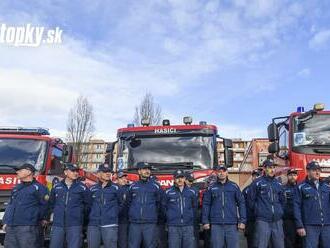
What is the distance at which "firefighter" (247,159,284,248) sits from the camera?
652 cm

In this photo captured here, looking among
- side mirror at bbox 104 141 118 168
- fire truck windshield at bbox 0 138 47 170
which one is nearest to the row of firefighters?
side mirror at bbox 104 141 118 168

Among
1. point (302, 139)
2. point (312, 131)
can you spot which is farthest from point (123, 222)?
point (312, 131)

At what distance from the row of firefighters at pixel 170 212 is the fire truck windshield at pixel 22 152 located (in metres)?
1.91

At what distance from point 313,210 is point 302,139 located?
1583mm

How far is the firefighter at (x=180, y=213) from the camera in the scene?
6562 mm

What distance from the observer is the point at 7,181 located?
8266 mm

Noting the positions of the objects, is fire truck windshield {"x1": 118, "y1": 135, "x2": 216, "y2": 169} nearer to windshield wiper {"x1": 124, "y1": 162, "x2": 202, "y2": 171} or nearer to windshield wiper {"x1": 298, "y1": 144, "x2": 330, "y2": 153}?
windshield wiper {"x1": 124, "y1": 162, "x2": 202, "y2": 171}

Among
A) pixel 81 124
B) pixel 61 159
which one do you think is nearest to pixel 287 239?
pixel 61 159

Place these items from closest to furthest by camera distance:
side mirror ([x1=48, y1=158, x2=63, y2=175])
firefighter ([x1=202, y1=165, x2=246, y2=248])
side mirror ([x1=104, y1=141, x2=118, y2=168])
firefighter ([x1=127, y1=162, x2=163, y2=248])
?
firefighter ([x1=202, y1=165, x2=246, y2=248]), firefighter ([x1=127, y1=162, x2=163, y2=248]), side mirror ([x1=104, y1=141, x2=118, y2=168]), side mirror ([x1=48, y1=158, x2=63, y2=175])

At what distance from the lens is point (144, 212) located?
6.64 meters

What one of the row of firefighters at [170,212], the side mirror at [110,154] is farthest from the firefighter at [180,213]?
the side mirror at [110,154]

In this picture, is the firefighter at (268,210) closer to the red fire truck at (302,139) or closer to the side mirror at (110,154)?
the red fire truck at (302,139)

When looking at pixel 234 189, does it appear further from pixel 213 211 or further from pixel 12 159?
pixel 12 159

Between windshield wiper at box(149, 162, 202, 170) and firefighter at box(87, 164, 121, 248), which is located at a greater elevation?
windshield wiper at box(149, 162, 202, 170)
